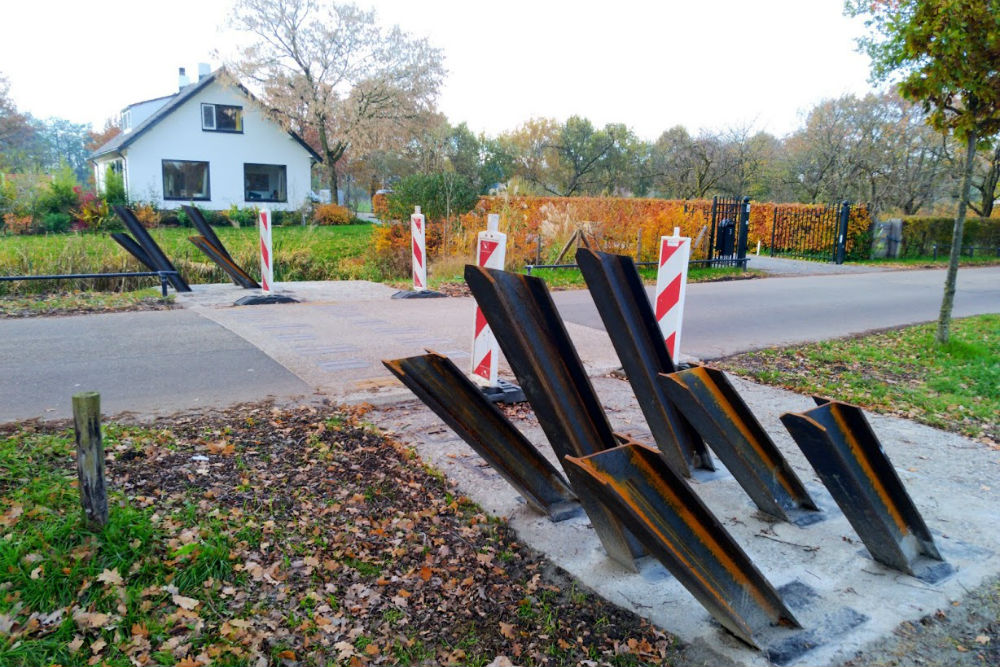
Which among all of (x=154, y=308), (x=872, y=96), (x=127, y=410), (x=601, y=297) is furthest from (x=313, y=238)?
(x=872, y=96)

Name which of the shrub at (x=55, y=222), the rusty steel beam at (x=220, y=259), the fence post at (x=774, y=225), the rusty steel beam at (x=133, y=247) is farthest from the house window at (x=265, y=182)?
the rusty steel beam at (x=133, y=247)

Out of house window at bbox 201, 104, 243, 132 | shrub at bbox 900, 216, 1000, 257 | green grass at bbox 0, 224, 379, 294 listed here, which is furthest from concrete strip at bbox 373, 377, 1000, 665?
house window at bbox 201, 104, 243, 132

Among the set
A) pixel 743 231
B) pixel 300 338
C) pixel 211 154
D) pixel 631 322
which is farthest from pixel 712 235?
pixel 211 154

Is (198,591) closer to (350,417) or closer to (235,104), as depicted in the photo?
(350,417)

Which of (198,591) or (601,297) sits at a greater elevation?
(601,297)

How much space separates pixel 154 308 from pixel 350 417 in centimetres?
676

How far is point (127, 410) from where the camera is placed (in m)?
5.68

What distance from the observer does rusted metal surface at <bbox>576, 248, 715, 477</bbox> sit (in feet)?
12.8

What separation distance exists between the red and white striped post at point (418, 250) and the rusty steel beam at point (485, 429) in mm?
8482

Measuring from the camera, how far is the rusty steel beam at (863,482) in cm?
330

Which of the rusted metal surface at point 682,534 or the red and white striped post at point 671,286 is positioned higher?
the red and white striped post at point 671,286

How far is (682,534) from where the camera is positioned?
2.74 metres

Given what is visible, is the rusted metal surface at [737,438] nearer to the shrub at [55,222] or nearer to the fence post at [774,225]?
the fence post at [774,225]

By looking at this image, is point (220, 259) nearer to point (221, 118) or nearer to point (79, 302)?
point (79, 302)
